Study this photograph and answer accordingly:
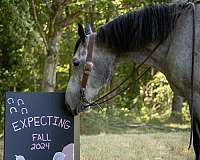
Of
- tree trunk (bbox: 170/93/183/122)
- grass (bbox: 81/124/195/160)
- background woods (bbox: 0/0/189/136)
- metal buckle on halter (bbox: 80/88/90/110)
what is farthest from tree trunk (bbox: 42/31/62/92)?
metal buckle on halter (bbox: 80/88/90/110)

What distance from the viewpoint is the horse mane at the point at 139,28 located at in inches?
143

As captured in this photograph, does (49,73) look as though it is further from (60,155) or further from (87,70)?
(87,70)

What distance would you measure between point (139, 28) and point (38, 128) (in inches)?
51.0

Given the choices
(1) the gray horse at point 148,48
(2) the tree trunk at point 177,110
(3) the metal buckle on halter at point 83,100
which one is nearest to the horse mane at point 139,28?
(1) the gray horse at point 148,48

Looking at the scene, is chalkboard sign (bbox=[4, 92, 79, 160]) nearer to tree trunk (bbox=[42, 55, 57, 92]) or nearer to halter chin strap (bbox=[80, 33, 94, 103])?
halter chin strap (bbox=[80, 33, 94, 103])

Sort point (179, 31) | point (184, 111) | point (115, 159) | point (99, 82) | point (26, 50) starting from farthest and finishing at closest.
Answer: point (184, 111) < point (26, 50) < point (115, 159) < point (99, 82) < point (179, 31)

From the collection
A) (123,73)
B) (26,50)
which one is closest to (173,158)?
(26,50)

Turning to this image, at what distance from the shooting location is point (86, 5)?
35.6ft

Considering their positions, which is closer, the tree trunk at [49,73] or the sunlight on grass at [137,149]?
the sunlight on grass at [137,149]

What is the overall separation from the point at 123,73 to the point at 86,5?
8321 mm

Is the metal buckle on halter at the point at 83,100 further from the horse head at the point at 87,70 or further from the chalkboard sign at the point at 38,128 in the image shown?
the chalkboard sign at the point at 38,128

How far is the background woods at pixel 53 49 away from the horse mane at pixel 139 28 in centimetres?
514

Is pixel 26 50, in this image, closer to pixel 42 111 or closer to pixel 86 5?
pixel 86 5

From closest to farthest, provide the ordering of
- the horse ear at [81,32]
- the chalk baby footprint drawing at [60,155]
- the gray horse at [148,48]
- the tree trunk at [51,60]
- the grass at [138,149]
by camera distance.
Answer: the gray horse at [148,48] → the horse ear at [81,32] → the chalk baby footprint drawing at [60,155] → the grass at [138,149] → the tree trunk at [51,60]
